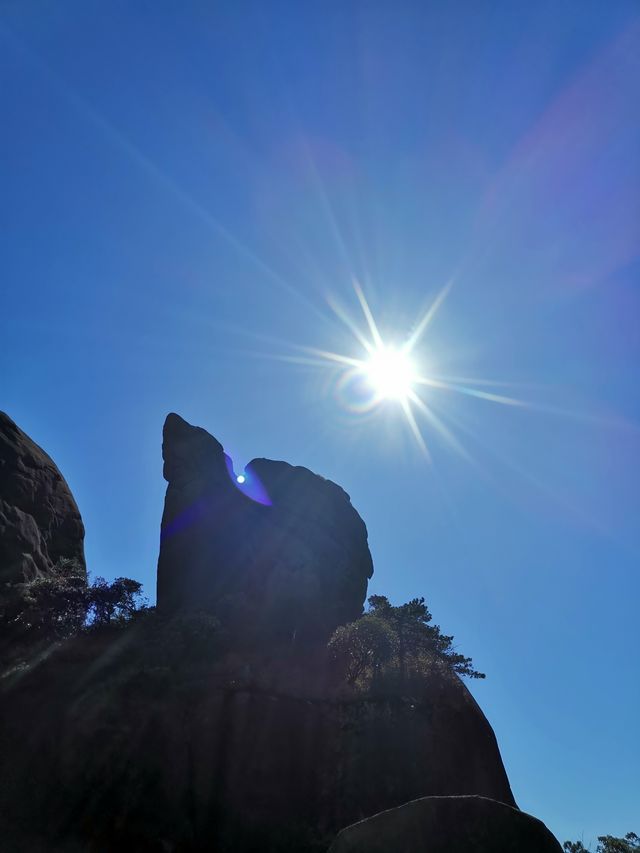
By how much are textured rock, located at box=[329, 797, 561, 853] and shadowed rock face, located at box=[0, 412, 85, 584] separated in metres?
28.0

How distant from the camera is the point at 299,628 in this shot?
107 ft

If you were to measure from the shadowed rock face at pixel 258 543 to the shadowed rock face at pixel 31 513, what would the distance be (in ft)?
26.6

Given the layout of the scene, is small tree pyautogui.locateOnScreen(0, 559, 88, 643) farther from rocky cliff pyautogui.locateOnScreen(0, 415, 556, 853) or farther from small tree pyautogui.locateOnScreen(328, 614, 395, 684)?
small tree pyautogui.locateOnScreen(328, 614, 395, 684)

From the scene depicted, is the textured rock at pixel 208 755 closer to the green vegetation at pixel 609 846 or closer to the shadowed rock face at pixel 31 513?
the shadowed rock face at pixel 31 513

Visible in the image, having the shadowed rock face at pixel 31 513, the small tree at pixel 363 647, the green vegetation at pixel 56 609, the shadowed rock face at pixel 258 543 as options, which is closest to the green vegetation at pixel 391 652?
the small tree at pixel 363 647

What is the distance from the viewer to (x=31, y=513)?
124 feet

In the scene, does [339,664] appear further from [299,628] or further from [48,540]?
[48,540]

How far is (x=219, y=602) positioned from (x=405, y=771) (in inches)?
551

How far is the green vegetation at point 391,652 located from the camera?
2620cm

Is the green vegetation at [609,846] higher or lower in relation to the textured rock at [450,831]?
higher

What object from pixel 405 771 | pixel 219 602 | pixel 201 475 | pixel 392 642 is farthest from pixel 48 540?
pixel 405 771

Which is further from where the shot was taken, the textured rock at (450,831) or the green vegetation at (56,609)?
the green vegetation at (56,609)

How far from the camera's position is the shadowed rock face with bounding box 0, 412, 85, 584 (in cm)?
3450

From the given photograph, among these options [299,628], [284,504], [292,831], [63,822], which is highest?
[284,504]
